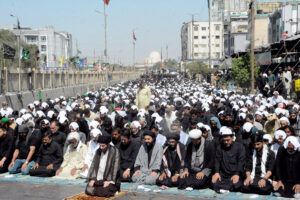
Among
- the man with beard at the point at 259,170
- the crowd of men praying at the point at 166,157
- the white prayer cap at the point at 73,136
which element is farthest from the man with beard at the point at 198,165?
the white prayer cap at the point at 73,136

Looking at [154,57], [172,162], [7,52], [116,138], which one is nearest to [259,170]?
[172,162]

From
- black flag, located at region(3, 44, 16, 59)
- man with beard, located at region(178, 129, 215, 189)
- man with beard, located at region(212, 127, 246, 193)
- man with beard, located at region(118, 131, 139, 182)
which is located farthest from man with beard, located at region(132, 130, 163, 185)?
black flag, located at region(3, 44, 16, 59)

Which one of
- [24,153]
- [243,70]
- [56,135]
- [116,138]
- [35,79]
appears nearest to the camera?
[116,138]

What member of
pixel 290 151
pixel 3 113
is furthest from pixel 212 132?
pixel 3 113

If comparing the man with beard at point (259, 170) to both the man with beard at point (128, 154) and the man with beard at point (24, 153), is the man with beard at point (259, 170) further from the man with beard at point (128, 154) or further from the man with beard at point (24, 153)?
the man with beard at point (24, 153)

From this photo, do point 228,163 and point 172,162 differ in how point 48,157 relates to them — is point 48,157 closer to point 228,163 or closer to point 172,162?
point 172,162

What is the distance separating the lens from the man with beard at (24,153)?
924 cm

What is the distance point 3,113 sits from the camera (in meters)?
12.8

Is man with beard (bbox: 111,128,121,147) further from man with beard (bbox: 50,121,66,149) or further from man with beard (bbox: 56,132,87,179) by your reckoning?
man with beard (bbox: 50,121,66,149)

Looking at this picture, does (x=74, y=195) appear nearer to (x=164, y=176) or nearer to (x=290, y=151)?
(x=164, y=176)

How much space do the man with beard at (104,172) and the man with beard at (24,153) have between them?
2.48 m

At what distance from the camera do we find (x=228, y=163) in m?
7.62

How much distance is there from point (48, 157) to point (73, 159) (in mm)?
533

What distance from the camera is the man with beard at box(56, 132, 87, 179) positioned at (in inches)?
350
